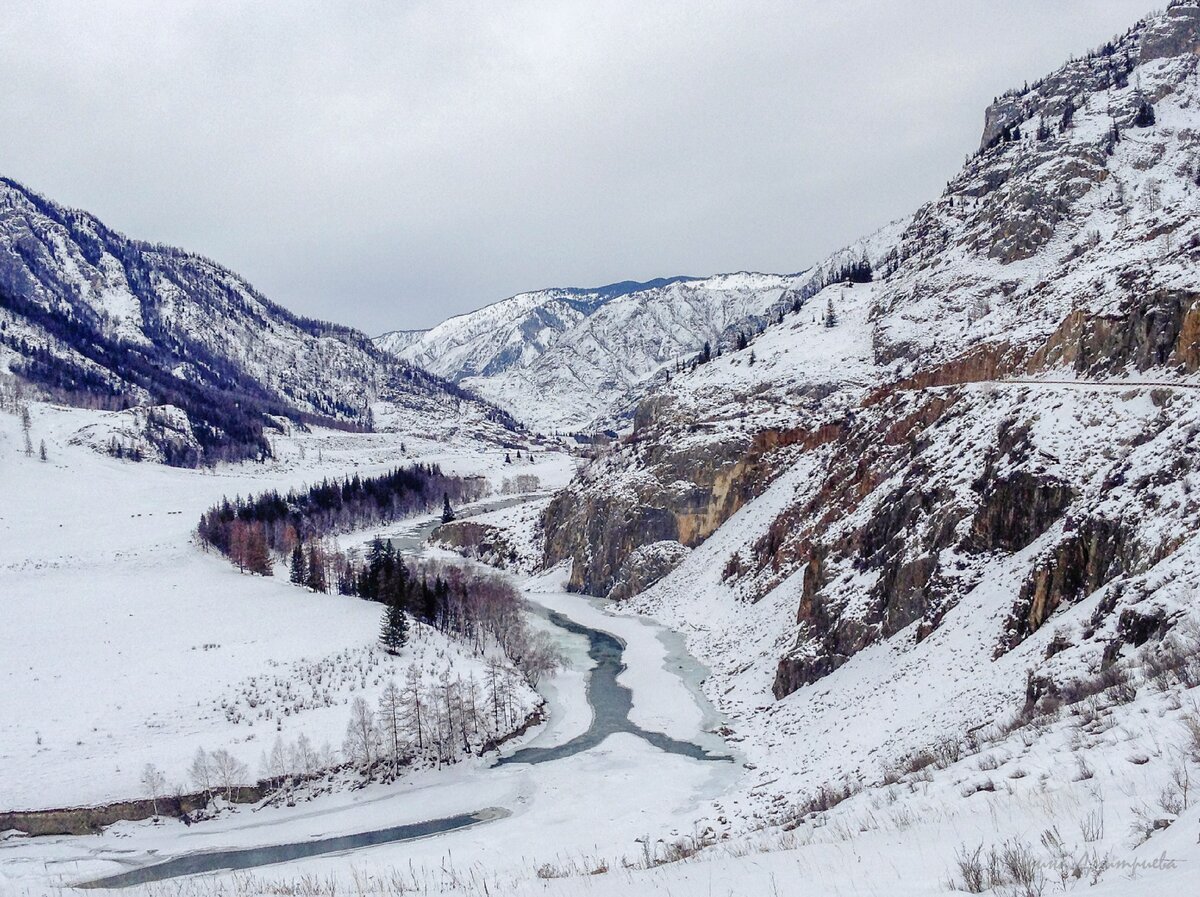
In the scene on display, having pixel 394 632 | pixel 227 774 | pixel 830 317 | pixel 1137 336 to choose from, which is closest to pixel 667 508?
pixel 394 632

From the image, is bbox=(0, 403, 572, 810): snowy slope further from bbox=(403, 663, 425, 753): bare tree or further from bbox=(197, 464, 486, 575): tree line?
bbox=(197, 464, 486, 575): tree line

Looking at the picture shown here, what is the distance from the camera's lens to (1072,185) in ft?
326

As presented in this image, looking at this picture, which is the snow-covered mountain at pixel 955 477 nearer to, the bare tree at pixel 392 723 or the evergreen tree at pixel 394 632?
the bare tree at pixel 392 723

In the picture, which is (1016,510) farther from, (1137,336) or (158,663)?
→ (158,663)

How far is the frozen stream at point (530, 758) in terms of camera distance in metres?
30.2

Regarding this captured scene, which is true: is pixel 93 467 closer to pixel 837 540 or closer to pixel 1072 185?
pixel 837 540

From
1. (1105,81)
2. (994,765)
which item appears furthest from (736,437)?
(1105,81)

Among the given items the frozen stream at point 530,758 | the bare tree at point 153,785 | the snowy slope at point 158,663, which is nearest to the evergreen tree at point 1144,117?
the frozen stream at point 530,758

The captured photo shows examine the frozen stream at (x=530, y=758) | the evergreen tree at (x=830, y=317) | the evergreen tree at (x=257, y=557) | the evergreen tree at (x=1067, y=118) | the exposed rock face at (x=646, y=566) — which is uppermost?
the evergreen tree at (x=1067, y=118)

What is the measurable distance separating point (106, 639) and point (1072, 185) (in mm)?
123664

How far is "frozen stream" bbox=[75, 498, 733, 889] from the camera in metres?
30.2

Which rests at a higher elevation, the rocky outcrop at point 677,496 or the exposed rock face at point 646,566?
the rocky outcrop at point 677,496

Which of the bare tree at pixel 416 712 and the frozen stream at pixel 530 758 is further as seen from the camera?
the bare tree at pixel 416 712

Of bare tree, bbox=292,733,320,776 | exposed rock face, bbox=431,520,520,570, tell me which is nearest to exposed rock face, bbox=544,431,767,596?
exposed rock face, bbox=431,520,520,570
